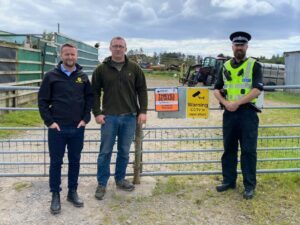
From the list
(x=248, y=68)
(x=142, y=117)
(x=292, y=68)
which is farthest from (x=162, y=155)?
(x=292, y=68)

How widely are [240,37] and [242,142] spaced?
4.27 feet

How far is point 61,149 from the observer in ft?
13.9

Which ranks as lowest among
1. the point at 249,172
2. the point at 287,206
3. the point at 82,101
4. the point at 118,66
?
the point at 287,206

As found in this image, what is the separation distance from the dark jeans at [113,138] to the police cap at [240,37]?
1.56m

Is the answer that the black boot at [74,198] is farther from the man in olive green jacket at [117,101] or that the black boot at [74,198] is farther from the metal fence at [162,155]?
the metal fence at [162,155]

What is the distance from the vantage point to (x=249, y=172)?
4711 millimetres

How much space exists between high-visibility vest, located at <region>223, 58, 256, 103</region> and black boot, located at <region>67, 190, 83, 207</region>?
2.22m

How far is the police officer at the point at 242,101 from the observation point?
14.6 ft

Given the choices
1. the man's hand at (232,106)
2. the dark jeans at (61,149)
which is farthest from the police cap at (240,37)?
the dark jeans at (61,149)

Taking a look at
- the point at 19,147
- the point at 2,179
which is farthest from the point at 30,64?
the point at 2,179

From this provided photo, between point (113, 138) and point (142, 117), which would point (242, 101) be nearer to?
point (142, 117)

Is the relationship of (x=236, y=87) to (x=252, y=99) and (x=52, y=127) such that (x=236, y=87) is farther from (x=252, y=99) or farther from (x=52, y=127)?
(x=52, y=127)

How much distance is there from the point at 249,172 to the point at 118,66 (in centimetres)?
213

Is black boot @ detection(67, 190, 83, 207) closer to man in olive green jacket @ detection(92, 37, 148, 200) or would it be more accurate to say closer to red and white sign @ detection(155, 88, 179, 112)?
man in olive green jacket @ detection(92, 37, 148, 200)
